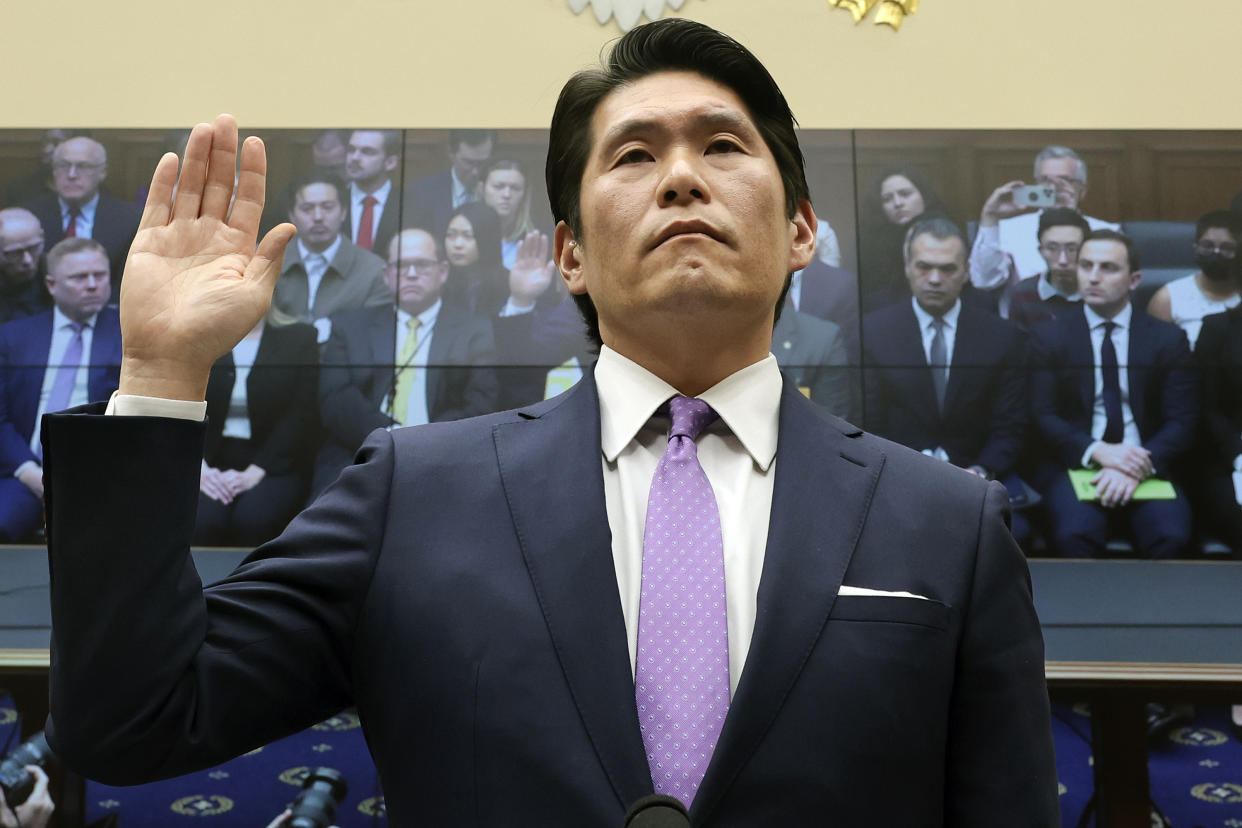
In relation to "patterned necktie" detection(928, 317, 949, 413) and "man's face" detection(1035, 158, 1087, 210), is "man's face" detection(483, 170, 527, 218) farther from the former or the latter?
"man's face" detection(1035, 158, 1087, 210)

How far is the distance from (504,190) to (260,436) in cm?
129

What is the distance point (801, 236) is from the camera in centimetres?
190

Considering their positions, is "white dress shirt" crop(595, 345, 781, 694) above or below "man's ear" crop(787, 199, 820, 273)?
below

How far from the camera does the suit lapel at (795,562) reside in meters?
1.22

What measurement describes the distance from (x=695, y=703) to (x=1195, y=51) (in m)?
4.19

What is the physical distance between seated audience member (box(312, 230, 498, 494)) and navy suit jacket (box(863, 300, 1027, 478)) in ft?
4.66

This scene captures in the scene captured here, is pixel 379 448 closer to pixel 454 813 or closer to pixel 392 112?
pixel 454 813

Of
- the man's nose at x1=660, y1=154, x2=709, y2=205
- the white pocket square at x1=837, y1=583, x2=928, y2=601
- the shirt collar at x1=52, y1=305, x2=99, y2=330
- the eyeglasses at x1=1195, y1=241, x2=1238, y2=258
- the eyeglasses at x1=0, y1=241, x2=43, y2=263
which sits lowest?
the white pocket square at x1=837, y1=583, x2=928, y2=601

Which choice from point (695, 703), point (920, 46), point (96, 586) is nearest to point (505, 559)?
point (695, 703)

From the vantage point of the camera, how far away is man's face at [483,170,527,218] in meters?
4.25

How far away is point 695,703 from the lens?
1.28 metres

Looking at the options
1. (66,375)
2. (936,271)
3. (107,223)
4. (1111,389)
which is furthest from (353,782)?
(1111,389)

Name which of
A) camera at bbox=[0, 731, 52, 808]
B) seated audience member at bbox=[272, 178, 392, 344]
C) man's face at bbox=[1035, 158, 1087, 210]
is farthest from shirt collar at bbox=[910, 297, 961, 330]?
camera at bbox=[0, 731, 52, 808]

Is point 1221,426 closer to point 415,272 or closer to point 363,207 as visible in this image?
point 415,272
